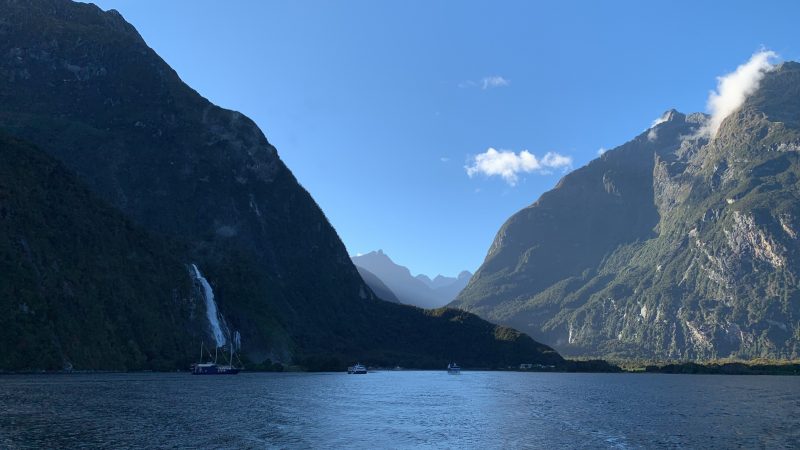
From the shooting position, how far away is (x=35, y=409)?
3524 inches

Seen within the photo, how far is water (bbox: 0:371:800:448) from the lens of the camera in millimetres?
74500

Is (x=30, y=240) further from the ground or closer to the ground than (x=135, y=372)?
further from the ground

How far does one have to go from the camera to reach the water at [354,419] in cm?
7450

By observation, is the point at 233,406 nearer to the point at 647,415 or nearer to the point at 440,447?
the point at 440,447

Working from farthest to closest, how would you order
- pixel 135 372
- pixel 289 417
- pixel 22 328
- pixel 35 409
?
1. pixel 135 372
2. pixel 22 328
3. pixel 289 417
4. pixel 35 409

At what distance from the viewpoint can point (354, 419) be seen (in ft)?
319

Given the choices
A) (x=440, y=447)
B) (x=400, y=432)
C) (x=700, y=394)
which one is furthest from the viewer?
(x=700, y=394)

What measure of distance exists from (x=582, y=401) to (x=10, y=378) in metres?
122

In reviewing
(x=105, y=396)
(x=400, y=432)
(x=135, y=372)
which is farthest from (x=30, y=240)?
(x=400, y=432)

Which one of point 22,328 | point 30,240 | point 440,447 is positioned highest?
point 30,240

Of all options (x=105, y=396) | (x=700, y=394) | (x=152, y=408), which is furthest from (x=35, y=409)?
(x=700, y=394)

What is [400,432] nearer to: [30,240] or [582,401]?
[582,401]

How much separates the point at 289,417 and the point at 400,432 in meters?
20.7

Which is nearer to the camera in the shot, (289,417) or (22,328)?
(289,417)
